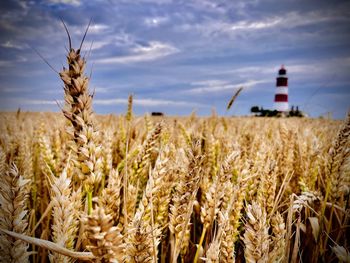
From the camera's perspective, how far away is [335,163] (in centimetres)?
159

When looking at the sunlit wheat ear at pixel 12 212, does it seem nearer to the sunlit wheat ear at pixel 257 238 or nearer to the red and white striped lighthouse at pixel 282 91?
the sunlit wheat ear at pixel 257 238

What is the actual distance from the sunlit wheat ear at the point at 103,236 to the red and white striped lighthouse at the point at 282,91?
38.7 meters

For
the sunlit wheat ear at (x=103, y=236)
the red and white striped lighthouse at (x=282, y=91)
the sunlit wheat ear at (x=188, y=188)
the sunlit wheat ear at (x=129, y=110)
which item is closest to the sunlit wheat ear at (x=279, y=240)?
the sunlit wheat ear at (x=188, y=188)

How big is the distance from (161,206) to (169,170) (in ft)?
0.50

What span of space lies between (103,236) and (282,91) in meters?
41.7

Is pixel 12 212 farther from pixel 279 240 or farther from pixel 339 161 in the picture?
pixel 339 161

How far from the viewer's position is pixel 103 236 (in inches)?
23.5

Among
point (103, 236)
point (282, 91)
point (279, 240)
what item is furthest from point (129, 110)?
point (282, 91)

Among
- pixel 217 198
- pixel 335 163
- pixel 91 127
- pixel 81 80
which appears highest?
pixel 81 80

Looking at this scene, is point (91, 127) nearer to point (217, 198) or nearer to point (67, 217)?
point (67, 217)

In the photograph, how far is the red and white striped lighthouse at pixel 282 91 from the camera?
1490 inches

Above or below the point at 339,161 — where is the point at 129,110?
above

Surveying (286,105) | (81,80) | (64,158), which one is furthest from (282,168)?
(286,105)

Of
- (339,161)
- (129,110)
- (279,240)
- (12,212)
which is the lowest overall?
(279,240)
